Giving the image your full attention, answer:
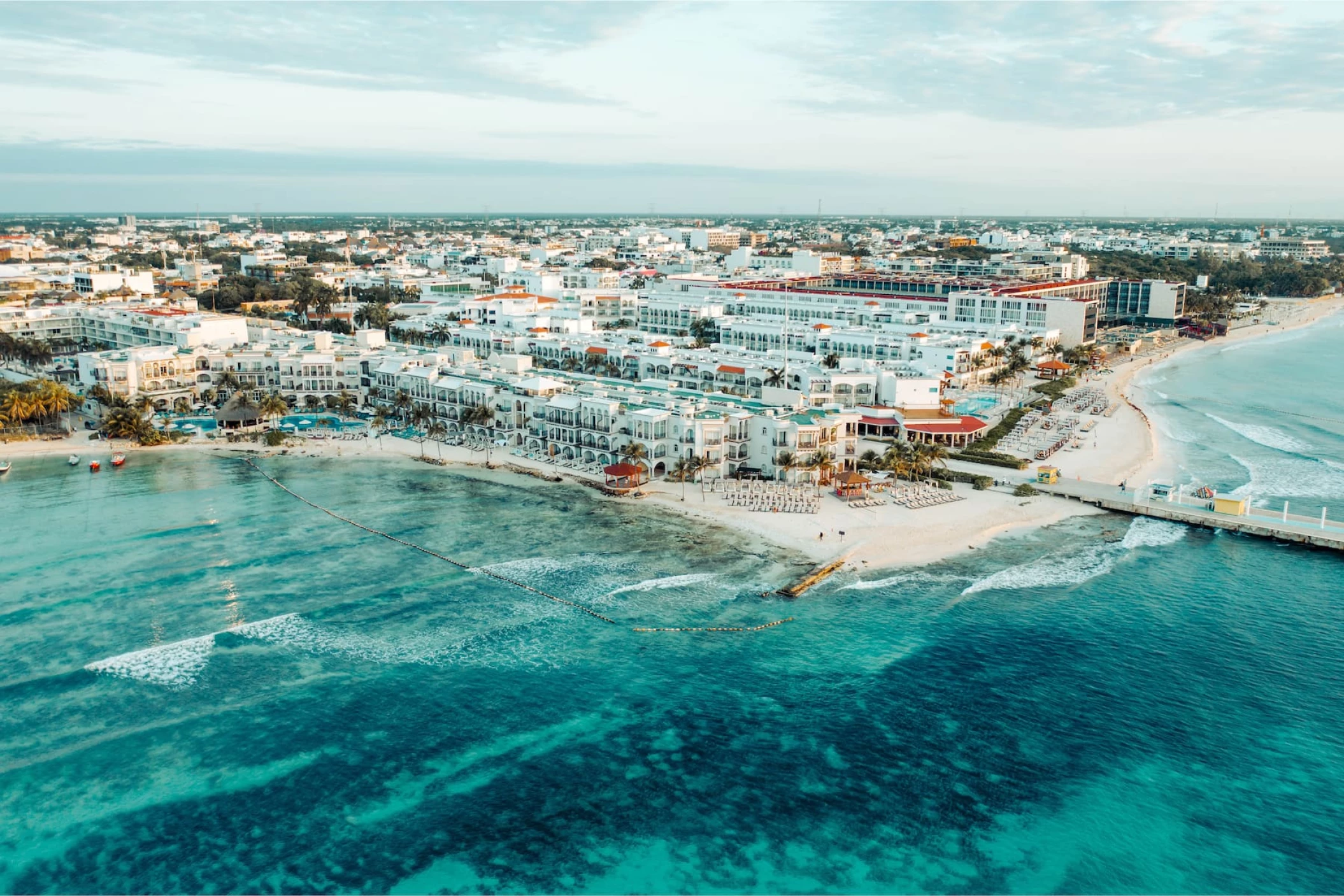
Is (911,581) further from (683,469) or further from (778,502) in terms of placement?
(683,469)

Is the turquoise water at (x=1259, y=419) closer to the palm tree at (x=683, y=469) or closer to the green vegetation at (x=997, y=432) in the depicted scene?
the green vegetation at (x=997, y=432)

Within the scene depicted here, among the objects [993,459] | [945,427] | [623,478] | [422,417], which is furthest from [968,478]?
[422,417]

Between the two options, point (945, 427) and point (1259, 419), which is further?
point (1259, 419)

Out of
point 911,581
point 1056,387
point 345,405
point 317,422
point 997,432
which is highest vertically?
point 1056,387

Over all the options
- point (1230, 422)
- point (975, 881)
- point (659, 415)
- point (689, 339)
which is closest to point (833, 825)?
point (975, 881)

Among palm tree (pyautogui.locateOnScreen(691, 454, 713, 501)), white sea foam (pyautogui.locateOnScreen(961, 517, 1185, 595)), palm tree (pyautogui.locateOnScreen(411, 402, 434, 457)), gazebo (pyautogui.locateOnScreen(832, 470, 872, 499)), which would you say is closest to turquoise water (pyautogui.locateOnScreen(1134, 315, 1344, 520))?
white sea foam (pyautogui.locateOnScreen(961, 517, 1185, 595))

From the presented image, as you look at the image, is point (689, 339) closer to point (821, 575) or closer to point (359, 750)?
point (821, 575)

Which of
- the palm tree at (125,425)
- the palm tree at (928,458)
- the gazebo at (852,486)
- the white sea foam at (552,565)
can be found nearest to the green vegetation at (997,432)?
the palm tree at (928,458)
